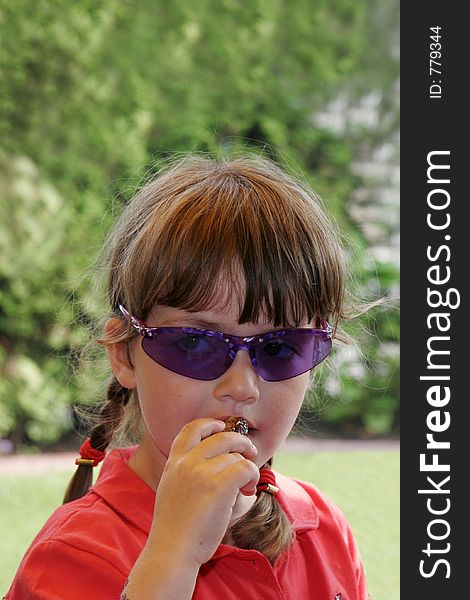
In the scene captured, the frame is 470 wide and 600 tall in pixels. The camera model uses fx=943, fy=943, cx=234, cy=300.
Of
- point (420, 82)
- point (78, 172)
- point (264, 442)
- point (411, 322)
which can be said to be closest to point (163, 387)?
point (264, 442)

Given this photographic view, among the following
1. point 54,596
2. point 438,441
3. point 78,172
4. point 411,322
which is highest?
point 78,172

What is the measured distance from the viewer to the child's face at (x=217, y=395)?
1.18m

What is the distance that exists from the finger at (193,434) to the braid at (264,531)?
10.4 inches

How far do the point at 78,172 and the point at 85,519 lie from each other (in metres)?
3.39

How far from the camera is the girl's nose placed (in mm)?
1174

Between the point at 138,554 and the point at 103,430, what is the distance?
0.31 metres

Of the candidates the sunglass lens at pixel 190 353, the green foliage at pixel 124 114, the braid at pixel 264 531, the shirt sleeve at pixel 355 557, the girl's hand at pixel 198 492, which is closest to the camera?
the girl's hand at pixel 198 492

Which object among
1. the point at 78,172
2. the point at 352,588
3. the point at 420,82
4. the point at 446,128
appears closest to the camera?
the point at 352,588

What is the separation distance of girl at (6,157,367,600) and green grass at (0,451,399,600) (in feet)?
7.09

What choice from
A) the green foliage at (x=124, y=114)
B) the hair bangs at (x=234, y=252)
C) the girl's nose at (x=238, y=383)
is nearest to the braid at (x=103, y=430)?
the hair bangs at (x=234, y=252)

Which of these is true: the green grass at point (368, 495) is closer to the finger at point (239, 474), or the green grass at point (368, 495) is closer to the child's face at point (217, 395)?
the child's face at point (217, 395)

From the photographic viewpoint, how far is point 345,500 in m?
4.00

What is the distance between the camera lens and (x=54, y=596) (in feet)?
3.64

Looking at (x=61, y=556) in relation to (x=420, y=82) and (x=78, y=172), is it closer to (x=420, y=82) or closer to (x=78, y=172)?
(x=420, y=82)
